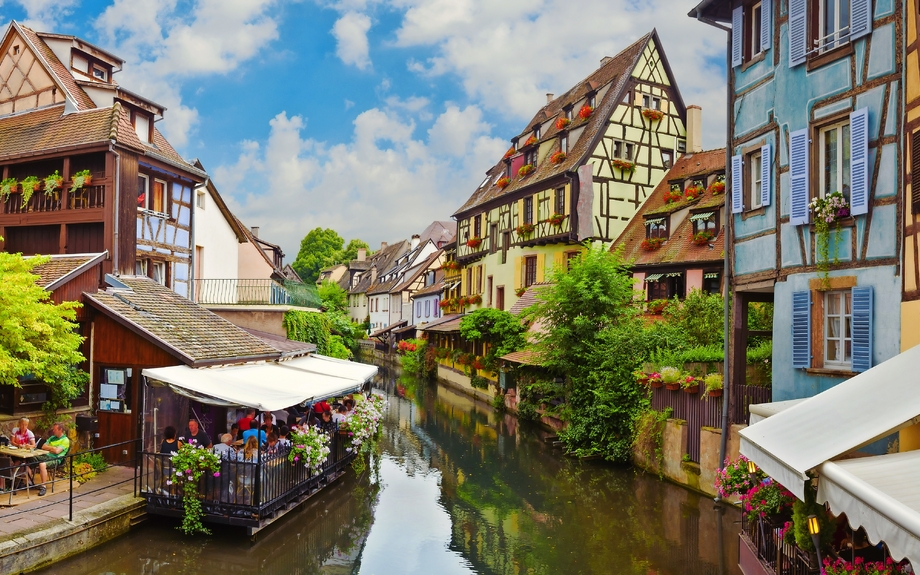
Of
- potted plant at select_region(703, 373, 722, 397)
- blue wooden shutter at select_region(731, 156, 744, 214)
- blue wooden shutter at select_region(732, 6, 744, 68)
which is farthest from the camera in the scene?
potted plant at select_region(703, 373, 722, 397)

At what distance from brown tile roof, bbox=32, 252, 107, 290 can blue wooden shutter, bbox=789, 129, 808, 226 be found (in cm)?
1249

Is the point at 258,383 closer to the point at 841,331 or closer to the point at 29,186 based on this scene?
the point at 29,186

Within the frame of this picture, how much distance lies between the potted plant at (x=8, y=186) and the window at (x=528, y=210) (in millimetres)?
20554

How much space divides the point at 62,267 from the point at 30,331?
329cm

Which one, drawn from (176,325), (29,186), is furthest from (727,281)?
(29,186)

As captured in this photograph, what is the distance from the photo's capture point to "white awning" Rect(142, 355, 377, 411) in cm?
1108

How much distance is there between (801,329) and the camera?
11016 millimetres

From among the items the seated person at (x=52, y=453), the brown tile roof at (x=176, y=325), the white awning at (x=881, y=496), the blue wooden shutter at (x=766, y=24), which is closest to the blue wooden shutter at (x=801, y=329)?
the blue wooden shutter at (x=766, y=24)

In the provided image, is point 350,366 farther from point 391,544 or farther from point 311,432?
point 391,544

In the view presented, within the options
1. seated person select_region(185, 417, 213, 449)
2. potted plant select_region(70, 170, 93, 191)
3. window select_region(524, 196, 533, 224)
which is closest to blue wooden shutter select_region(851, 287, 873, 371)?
seated person select_region(185, 417, 213, 449)

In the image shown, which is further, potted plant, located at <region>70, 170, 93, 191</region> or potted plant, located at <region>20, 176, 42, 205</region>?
potted plant, located at <region>20, 176, 42, 205</region>

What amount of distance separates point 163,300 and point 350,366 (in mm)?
4569

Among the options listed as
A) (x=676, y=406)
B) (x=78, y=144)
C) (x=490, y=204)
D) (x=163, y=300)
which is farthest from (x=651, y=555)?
(x=490, y=204)

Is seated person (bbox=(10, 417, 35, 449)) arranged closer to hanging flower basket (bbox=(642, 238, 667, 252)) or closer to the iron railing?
the iron railing
